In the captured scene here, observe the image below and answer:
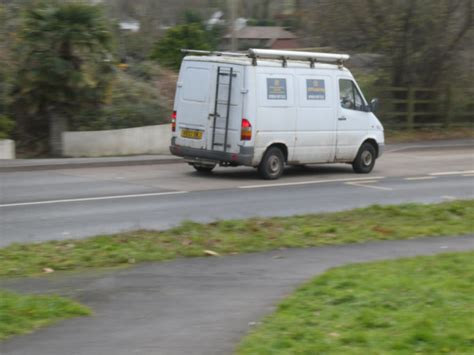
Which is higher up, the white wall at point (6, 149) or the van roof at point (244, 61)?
the van roof at point (244, 61)

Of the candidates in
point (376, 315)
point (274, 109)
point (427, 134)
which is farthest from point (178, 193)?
point (427, 134)

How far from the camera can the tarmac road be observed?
37.1ft

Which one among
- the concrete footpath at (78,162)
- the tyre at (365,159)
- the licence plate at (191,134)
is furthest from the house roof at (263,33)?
the licence plate at (191,134)

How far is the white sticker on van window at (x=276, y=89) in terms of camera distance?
1656 centimetres

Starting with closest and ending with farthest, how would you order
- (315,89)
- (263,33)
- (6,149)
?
(315,89) → (6,149) → (263,33)

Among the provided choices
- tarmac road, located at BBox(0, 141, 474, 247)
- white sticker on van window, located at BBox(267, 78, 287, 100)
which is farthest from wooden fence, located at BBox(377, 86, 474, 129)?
white sticker on van window, located at BBox(267, 78, 287, 100)

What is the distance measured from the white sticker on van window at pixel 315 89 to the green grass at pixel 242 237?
5.55m

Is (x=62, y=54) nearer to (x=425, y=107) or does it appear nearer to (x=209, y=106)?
(x=209, y=106)

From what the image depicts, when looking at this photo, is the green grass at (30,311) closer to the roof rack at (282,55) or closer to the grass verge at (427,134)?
the roof rack at (282,55)

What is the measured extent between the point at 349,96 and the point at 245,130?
10.5ft

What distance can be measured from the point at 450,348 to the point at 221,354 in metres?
1.47

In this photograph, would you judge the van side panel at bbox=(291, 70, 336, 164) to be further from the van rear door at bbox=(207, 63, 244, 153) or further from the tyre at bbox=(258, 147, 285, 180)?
the van rear door at bbox=(207, 63, 244, 153)

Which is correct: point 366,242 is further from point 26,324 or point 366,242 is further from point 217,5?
point 217,5

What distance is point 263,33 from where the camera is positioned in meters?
59.8
